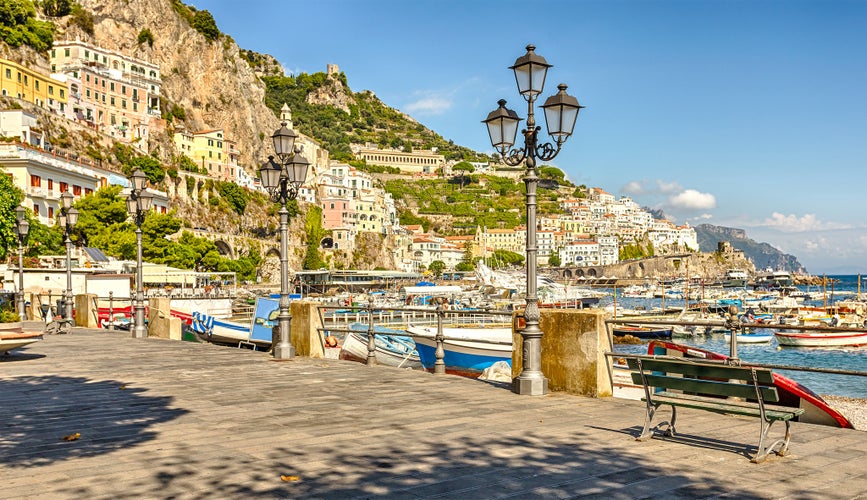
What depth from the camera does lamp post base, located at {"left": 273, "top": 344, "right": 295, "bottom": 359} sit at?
13.9 m

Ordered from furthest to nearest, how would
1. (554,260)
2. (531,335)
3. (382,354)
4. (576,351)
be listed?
1. (554,260)
2. (382,354)
3. (531,335)
4. (576,351)

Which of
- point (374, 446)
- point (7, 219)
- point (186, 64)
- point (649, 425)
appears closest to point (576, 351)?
point (649, 425)

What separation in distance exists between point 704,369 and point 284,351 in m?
9.41

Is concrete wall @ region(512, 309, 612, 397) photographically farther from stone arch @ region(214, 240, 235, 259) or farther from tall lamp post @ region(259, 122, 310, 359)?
stone arch @ region(214, 240, 235, 259)

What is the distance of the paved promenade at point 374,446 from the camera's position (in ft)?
16.6

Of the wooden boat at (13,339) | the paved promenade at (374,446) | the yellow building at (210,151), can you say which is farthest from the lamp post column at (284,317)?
the yellow building at (210,151)

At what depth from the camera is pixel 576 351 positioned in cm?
927

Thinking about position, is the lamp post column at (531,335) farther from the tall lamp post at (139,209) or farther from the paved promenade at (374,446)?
the tall lamp post at (139,209)

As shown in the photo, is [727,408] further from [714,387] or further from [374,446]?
[374,446]

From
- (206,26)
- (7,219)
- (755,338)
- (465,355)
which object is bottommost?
(755,338)

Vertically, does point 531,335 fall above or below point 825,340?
above

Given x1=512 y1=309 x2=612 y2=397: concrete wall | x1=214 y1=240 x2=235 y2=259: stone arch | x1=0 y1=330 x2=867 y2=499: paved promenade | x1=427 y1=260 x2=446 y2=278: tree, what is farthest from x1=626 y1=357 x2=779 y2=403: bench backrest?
x1=427 y1=260 x2=446 y2=278: tree

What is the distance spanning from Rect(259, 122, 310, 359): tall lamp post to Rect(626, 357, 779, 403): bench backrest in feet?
28.1

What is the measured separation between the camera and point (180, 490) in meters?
4.94
